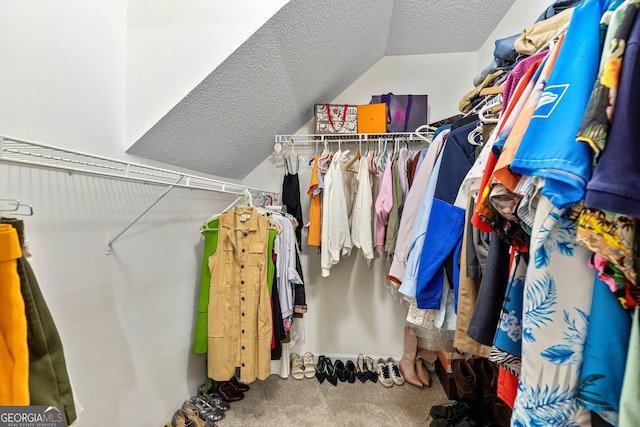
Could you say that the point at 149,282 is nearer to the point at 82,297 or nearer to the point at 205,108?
the point at 82,297

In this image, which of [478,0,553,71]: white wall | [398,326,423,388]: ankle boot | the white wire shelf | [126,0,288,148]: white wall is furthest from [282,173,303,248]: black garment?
[478,0,553,71]: white wall

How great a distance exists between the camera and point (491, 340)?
0.63m

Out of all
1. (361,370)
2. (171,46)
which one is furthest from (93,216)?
(361,370)

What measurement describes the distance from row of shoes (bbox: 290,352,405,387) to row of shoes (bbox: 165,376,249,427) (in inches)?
17.5

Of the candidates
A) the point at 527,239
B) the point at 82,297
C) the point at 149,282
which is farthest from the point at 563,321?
the point at 149,282

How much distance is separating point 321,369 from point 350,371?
228 mm

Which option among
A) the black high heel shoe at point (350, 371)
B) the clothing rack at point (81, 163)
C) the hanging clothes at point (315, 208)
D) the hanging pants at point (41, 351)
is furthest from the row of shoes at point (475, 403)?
the clothing rack at point (81, 163)

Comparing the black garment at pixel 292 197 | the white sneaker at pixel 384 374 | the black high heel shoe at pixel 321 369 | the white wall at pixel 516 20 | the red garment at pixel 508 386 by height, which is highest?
the white wall at pixel 516 20

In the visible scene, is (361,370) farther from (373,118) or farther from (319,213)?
(373,118)

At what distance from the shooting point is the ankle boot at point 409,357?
1903mm

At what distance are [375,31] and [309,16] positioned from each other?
27.7 inches

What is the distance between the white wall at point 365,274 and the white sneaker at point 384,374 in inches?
5.9

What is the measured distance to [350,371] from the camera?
1.98m

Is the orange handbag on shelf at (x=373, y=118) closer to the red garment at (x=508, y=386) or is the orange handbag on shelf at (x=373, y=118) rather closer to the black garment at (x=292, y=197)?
the black garment at (x=292, y=197)
